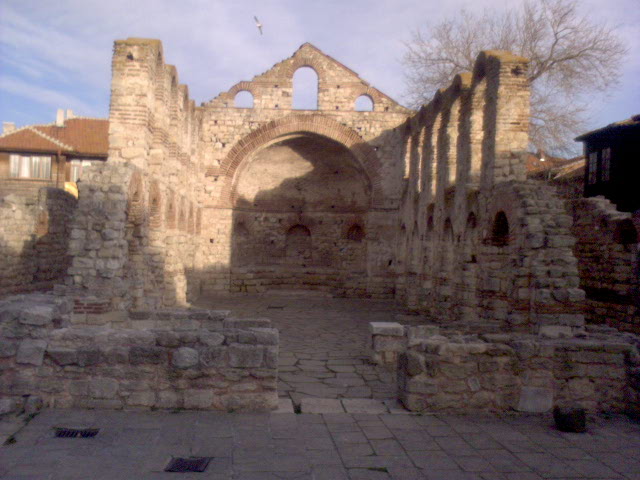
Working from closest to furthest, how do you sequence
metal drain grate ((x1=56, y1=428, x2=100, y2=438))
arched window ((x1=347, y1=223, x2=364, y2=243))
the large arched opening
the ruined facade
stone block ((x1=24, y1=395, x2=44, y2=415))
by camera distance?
metal drain grate ((x1=56, y1=428, x2=100, y2=438))
stone block ((x1=24, y1=395, x2=44, y2=415))
the ruined facade
the large arched opening
arched window ((x1=347, y1=223, x2=364, y2=243))

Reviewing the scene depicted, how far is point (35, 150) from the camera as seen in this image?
77.6ft

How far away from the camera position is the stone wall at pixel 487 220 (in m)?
7.62

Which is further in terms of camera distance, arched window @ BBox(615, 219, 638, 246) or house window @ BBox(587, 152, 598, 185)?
house window @ BBox(587, 152, 598, 185)

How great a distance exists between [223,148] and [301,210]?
12.8 feet

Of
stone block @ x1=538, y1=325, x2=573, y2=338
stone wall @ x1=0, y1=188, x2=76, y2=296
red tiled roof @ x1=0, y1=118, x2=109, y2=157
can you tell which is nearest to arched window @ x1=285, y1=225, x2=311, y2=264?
stone wall @ x1=0, y1=188, x2=76, y2=296

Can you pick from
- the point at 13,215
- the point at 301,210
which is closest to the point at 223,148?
the point at 301,210

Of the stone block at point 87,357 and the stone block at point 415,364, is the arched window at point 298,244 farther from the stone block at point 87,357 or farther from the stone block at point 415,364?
the stone block at point 87,357

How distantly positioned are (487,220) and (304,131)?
922 centimetres

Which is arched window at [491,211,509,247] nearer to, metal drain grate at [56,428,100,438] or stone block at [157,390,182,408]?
stone block at [157,390,182,408]

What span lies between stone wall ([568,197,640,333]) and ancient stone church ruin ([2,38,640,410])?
0.62 meters

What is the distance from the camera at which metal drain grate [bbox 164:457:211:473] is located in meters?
3.49

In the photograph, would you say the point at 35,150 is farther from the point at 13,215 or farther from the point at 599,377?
the point at 599,377

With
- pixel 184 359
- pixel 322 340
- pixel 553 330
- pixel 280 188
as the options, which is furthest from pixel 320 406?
pixel 280 188

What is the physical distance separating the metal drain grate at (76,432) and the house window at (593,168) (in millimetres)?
19578
